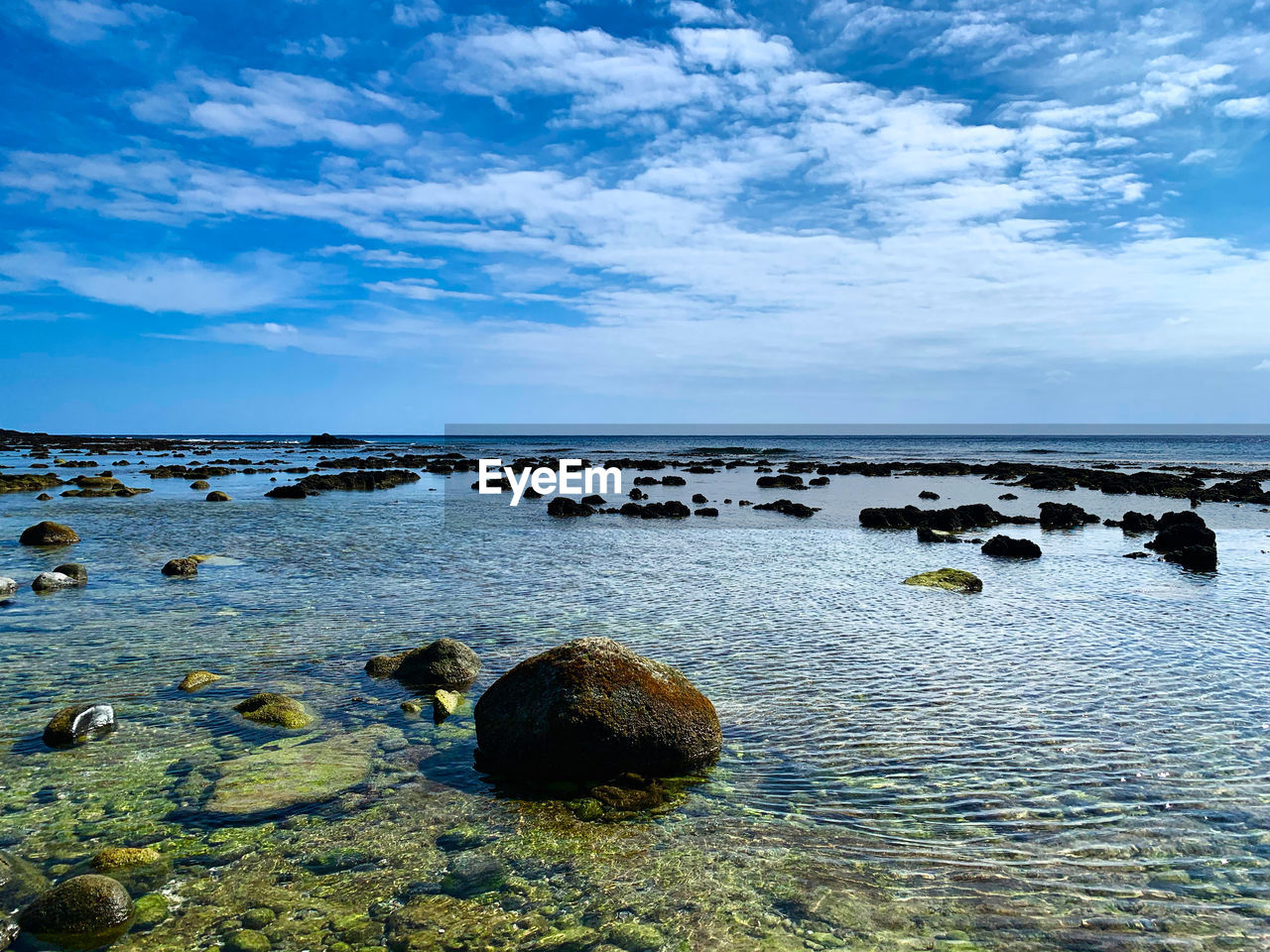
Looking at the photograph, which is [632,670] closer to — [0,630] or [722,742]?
[722,742]

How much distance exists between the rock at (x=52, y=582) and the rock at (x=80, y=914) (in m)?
14.0

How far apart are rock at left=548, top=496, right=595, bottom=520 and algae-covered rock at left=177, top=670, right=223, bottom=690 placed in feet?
77.6

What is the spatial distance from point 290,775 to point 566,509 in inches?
1098

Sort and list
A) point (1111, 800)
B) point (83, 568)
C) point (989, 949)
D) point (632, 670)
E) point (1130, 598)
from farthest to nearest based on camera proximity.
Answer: point (83, 568), point (1130, 598), point (632, 670), point (1111, 800), point (989, 949)

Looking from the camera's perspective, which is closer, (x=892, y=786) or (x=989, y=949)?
(x=989, y=949)

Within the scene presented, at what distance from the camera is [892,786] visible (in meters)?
7.72

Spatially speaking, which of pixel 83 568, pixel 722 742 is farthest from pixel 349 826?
pixel 83 568

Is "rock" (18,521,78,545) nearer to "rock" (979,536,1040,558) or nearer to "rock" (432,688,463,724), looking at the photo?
"rock" (432,688,463,724)

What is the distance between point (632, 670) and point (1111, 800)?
4.92m

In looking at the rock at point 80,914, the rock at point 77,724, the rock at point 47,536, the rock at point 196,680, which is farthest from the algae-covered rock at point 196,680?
the rock at point 47,536

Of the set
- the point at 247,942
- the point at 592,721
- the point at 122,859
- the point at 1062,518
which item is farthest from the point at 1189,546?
the point at 122,859

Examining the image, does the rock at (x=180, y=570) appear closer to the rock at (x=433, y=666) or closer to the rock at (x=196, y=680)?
the rock at (x=196, y=680)

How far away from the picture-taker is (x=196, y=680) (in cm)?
1058

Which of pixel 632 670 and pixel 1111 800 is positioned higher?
pixel 632 670
